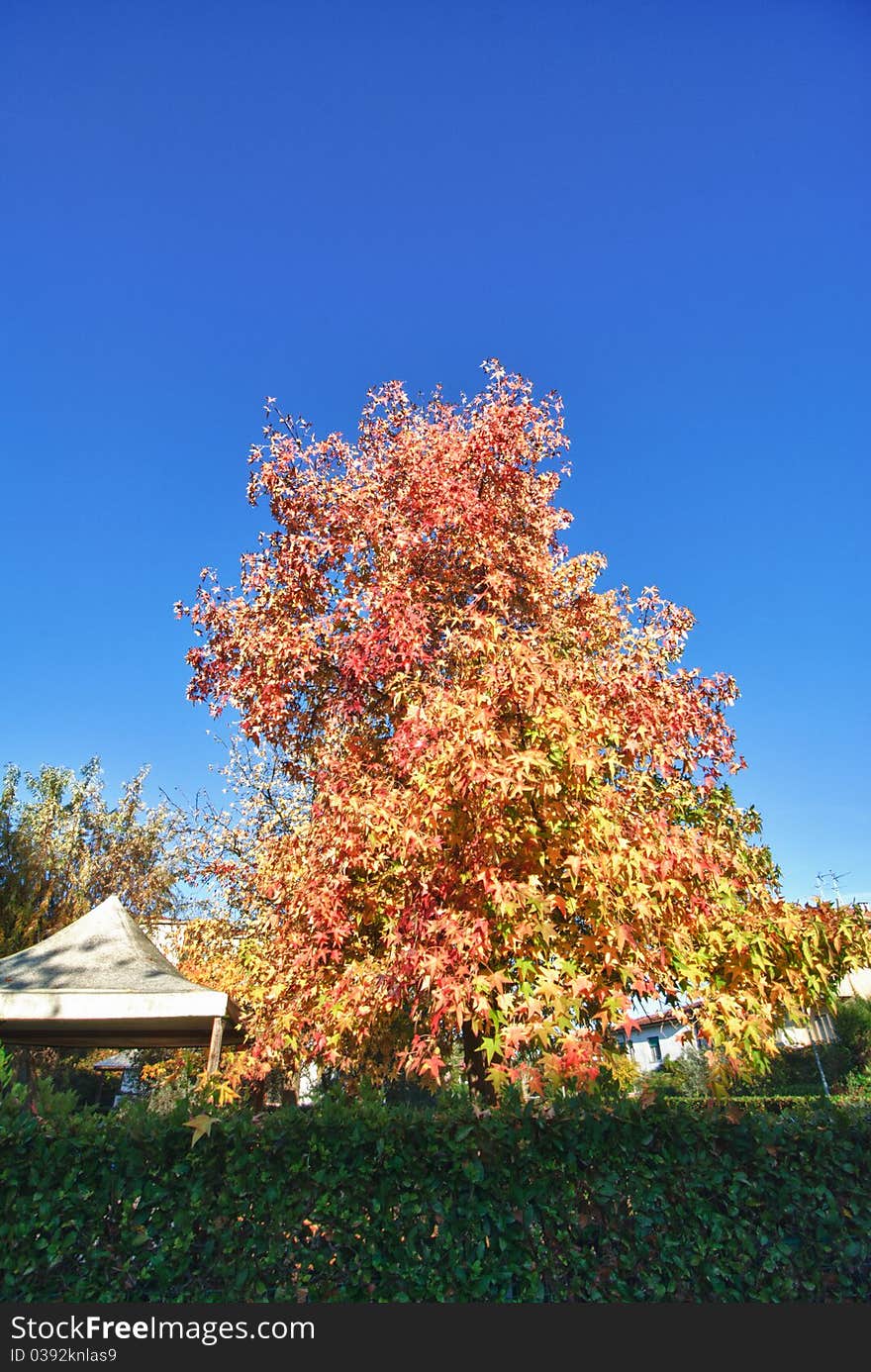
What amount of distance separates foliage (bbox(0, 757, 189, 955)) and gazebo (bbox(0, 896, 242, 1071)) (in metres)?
9.12

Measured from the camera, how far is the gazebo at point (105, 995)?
7.57 metres

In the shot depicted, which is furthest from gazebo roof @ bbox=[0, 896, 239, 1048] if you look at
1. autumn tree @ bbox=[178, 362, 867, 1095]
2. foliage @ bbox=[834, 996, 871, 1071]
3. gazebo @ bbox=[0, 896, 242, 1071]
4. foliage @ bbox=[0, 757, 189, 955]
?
foliage @ bbox=[834, 996, 871, 1071]

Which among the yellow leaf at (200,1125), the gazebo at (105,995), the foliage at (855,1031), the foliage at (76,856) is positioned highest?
the foliage at (76,856)

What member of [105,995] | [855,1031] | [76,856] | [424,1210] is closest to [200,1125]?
[424,1210]

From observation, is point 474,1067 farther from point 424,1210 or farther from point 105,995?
point 105,995

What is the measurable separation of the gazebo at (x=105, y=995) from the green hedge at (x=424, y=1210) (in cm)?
440

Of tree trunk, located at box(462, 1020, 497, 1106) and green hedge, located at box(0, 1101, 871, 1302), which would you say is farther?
tree trunk, located at box(462, 1020, 497, 1106)

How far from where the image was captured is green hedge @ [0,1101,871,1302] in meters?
3.39

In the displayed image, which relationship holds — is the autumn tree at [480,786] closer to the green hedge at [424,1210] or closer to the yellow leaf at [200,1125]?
the green hedge at [424,1210]

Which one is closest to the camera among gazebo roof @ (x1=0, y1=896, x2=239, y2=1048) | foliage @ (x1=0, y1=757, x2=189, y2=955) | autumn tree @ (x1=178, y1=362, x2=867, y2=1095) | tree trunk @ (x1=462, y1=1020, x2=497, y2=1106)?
autumn tree @ (x1=178, y1=362, x2=867, y2=1095)

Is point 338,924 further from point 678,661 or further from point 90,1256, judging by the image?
point 678,661

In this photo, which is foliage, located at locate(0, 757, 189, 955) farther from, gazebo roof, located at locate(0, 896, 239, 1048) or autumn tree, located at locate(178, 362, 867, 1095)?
autumn tree, located at locate(178, 362, 867, 1095)

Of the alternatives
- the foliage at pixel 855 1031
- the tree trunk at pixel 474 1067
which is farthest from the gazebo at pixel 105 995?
the foliage at pixel 855 1031

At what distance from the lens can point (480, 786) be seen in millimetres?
4777
